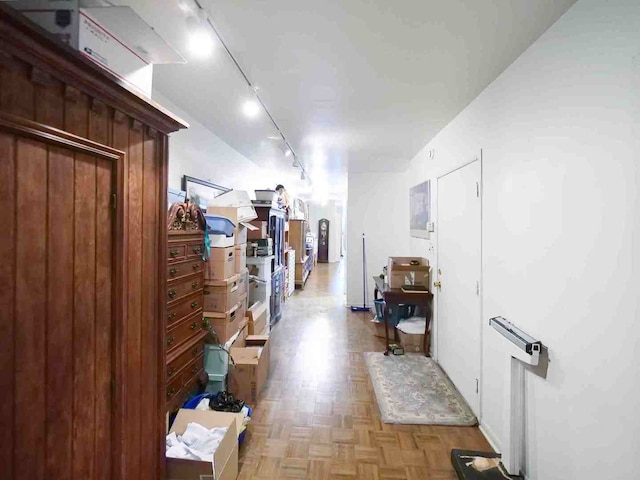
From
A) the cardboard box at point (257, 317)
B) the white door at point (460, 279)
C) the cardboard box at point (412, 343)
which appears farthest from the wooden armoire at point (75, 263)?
the cardboard box at point (412, 343)

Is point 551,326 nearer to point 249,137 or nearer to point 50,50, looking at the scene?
point 50,50

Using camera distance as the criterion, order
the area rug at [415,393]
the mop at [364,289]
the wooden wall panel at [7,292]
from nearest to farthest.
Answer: the wooden wall panel at [7,292] < the area rug at [415,393] < the mop at [364,289]

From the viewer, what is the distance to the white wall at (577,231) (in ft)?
3.66

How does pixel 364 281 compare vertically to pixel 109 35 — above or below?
below

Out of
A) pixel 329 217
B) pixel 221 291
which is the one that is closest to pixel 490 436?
pixel 221 291

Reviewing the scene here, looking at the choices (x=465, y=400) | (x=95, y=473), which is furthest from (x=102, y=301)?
(x=465, y=400)

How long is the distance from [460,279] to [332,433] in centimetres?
161

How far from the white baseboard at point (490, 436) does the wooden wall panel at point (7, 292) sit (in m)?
2.43

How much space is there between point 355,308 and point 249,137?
10.9 feet

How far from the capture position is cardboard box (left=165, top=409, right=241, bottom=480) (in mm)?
1489

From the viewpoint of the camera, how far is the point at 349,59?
73.0 inches

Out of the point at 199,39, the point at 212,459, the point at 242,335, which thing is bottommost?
the point at 212,459

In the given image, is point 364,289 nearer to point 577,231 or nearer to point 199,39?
point 577,231

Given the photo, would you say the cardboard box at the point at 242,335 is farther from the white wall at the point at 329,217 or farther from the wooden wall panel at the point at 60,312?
the white wall at the point at 329,217
